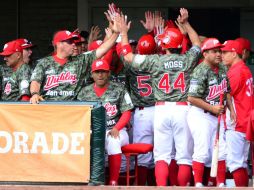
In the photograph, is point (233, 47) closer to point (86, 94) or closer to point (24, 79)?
point (86, 94)

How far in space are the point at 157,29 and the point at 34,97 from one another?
2478 millimetres

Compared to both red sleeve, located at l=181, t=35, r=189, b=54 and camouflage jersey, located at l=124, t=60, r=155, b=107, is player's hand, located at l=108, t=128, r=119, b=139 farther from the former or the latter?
red sleeve, located at l=181, t=35, r=189, b=54

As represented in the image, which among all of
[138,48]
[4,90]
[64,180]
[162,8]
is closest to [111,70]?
[138,48]

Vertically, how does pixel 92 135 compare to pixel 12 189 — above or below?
above

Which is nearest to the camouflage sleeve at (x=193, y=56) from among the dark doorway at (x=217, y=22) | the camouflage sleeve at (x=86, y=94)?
the camouflage sleeve at (x=86, y=94)

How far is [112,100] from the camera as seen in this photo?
391 inches

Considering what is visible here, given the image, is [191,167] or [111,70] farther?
[111,70]

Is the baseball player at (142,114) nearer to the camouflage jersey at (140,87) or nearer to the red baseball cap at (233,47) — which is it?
the camouflage jersey at (140,87)

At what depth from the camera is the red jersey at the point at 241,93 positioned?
994 cm

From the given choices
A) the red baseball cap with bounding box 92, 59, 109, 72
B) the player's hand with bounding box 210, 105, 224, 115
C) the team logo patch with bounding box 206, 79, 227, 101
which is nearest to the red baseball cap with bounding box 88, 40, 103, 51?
the red baseball cap with bounding box 92, 59, 109, 72

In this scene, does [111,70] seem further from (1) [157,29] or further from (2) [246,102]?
(2) [246,102]

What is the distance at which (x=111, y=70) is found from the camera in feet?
35.1

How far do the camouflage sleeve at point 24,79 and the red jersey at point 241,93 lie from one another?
7.99 ft

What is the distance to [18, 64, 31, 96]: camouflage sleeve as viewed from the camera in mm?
10172
